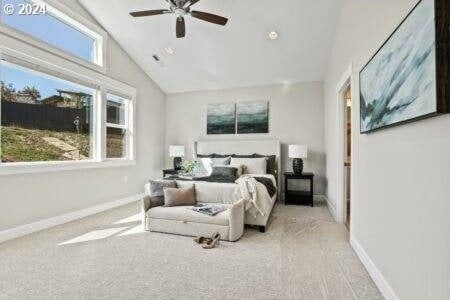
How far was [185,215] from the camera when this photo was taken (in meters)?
3.33

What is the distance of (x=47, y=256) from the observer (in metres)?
2.69

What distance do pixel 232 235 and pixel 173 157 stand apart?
393 centimetres

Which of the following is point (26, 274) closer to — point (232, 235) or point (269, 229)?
point (232, 235)

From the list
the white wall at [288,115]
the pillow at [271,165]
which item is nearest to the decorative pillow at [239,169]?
the pillow at [271,165]

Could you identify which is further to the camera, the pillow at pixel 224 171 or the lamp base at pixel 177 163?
the lamp base at pixel 177 163

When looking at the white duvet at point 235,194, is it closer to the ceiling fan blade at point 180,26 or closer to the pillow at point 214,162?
the pillow at point 214,162

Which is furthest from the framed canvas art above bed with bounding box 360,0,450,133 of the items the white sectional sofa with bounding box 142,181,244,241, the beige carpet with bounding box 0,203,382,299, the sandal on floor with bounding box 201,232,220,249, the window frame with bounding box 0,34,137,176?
the window frame with bounding box 0,34,137,176

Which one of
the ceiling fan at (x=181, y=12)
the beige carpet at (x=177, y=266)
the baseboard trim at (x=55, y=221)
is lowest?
the beige carpet at (x=177, y=266)

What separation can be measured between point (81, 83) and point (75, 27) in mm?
971

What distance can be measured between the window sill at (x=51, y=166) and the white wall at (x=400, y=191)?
13.7 feet

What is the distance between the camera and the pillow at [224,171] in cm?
470

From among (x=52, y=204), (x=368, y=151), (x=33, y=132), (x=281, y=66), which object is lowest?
(x=52, y=204)

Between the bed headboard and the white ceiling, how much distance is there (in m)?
1.41

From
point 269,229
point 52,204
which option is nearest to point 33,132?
point 52,204
